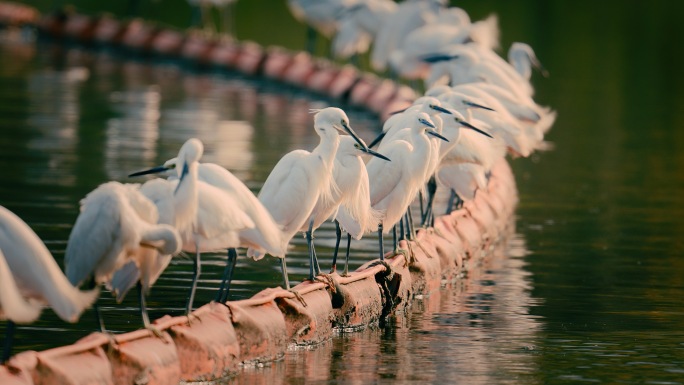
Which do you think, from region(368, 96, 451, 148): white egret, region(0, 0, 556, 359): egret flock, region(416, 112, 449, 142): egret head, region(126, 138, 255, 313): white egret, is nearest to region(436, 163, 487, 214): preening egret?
region(0, 0, 556, 359): egret flock

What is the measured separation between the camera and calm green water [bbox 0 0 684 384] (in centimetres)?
929

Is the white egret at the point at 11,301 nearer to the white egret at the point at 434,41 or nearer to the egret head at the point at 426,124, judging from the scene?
the egret head at the point at 426,124

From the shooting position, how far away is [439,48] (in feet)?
66.3

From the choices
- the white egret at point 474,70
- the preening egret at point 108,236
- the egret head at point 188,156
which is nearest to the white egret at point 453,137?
the white egret at point 474,70

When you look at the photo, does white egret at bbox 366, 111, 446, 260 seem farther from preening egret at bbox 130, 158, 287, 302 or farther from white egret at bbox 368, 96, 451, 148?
preening egret at bbox 130, 158, 287, 302

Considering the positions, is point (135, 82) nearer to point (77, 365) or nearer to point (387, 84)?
point (387, 84)

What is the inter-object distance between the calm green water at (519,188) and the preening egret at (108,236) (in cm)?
104

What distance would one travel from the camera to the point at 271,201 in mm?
9492

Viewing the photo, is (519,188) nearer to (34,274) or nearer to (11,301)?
(34,274)

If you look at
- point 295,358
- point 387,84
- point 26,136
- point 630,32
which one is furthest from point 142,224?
point 630,32

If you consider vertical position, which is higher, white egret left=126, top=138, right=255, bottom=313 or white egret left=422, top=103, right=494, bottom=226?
white egret left=422, top=103, right=494, bottom=226

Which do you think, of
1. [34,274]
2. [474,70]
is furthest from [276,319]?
[474,70]

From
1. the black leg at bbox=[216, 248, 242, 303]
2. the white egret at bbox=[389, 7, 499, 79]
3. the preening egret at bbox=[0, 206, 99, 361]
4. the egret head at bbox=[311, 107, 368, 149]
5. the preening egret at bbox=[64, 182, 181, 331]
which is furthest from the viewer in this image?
the white egret at bbox=[389, 7, 499, 79]

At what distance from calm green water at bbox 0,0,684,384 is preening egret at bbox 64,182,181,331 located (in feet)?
3.41
